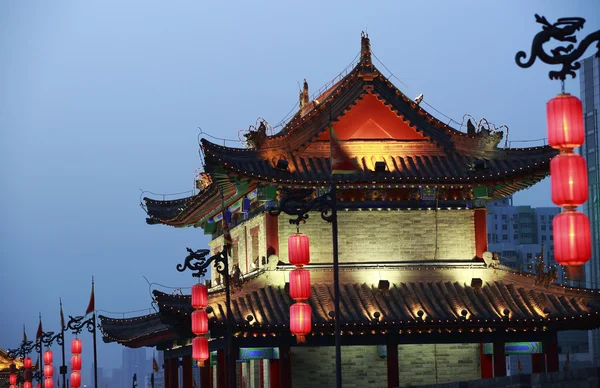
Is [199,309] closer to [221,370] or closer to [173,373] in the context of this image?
[221,370]

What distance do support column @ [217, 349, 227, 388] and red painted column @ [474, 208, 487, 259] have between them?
9.22 m

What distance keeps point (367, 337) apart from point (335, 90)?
8599mm

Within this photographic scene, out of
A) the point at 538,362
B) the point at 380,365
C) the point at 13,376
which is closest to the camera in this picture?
the point at 538,362

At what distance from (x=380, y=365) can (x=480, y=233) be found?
561cm

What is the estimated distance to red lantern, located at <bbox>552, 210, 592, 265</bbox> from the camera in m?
16.0

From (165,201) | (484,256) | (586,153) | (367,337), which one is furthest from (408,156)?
(586,153)

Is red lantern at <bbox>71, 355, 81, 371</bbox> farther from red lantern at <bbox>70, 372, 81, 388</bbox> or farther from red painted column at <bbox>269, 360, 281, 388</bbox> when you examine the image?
red painted column at <bbox>269, 360, 281, 388</bbox>

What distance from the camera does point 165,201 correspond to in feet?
166

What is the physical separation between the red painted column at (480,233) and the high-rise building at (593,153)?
213ft

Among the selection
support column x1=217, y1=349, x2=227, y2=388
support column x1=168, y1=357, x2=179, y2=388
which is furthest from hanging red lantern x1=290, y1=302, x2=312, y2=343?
support column x1=168, y1=357, x2=179, y2=388

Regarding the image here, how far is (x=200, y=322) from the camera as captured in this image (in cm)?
3344

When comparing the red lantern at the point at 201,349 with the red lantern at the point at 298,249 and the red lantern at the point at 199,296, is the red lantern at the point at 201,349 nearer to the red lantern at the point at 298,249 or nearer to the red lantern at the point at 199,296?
the red lantern at the point at 199,296

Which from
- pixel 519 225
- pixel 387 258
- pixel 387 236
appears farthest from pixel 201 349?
pixel 519 225

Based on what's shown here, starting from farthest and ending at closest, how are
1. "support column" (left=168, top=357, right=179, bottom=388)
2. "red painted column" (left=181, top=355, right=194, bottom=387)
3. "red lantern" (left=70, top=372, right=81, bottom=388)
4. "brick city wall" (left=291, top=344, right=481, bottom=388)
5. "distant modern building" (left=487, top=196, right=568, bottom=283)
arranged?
1. "distant modern building" (left=487, top=196, right=568, bottom=283)
2. "red lantern" (left=70, top=372, right=81, bottom=388)
3. "support column" (left=168, top=357, right=179, bottom=388)
4. "red painted column" (left=181, top=355, right=194, bottom=387)
5. "brick city wall" (left=291, top=344, right=481, bottom=388)
